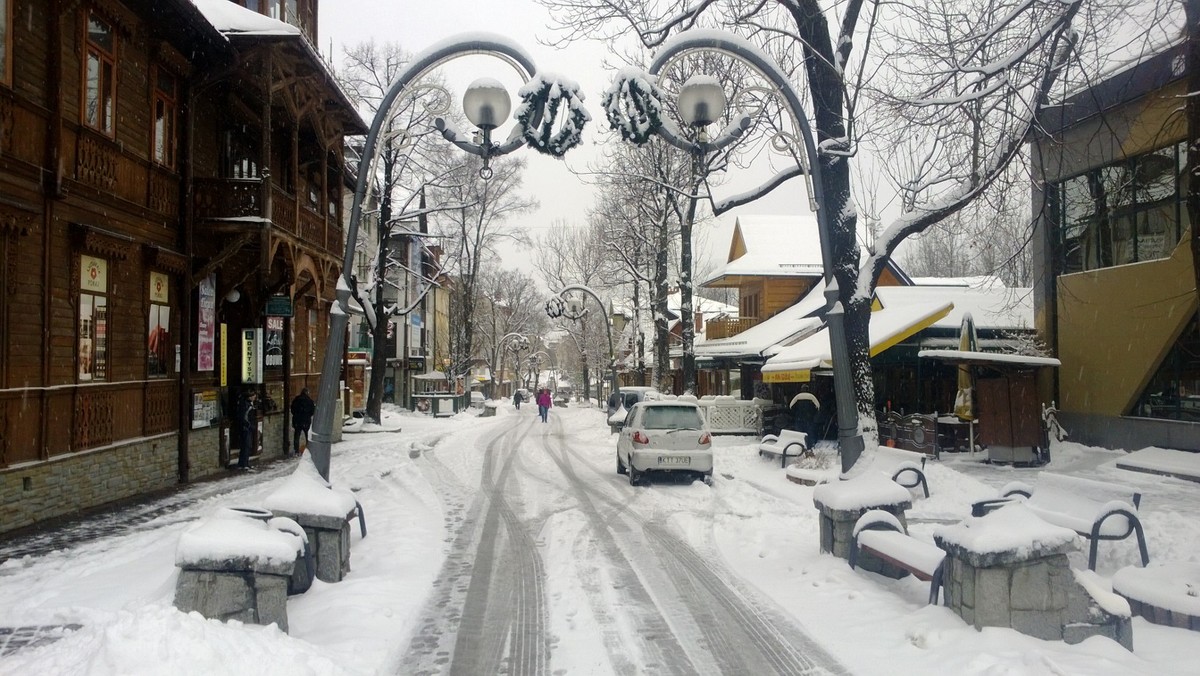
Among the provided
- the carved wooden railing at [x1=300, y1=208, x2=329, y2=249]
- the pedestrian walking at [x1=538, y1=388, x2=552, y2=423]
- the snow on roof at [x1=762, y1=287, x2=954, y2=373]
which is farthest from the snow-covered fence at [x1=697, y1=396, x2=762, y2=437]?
the pedestrian walking at [x1=538, y1=388, x2=552, y2=423]

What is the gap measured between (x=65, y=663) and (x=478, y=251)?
4083cm

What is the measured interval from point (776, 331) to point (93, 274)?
23393 mm

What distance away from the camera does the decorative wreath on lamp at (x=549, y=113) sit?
8.89 meters

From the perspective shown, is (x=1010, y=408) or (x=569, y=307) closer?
(x=1010, y=408)

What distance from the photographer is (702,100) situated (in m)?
8.52

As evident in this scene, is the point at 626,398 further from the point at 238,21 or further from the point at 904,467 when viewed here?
the point at 904,467

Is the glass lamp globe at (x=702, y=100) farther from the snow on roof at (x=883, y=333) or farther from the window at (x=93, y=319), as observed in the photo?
the snow on roof at (x=883, y=333)

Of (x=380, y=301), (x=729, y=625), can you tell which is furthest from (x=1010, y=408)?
(x=380, y=301)

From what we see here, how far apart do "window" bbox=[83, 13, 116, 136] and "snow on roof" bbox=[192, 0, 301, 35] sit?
269 cm

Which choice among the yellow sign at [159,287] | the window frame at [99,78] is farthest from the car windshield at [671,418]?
the window frame at [99,78]

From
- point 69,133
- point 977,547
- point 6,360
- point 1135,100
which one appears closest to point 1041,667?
point 977,547

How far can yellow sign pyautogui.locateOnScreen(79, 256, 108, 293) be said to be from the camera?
496 inches

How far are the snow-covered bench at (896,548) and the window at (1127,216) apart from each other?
9.88 metres

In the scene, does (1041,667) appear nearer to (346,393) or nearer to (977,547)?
(977,547)
